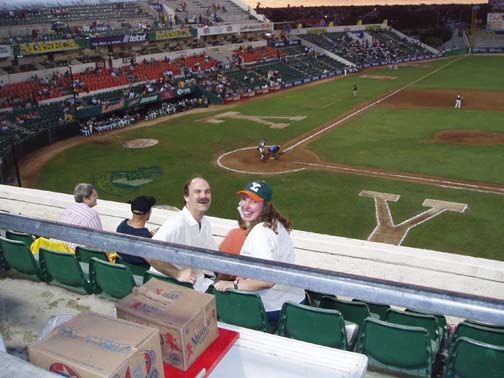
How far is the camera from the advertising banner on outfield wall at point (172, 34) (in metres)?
46.0

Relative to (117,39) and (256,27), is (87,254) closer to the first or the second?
(117,39)

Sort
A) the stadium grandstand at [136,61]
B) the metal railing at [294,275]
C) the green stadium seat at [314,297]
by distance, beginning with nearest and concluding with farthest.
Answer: the metal railing at [294,275]
the green stadium seat at [314,297]
the stadium grandstand at [136,61]

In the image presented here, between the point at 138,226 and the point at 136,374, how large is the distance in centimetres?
445

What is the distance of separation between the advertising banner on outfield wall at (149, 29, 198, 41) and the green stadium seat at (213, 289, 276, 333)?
44.0 metres

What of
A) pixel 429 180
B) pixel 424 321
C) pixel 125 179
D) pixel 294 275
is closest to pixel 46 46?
pixel 125 179

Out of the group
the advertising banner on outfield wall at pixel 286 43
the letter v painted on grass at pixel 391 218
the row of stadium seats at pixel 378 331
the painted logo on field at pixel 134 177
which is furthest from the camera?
the advertising banner on outfield wall at pixel 286 43

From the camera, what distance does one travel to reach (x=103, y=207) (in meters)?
10.3

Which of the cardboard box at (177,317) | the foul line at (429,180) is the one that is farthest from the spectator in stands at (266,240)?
the foul line at (429,180)

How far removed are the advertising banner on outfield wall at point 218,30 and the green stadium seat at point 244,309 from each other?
49.5 meters

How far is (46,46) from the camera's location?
120ft

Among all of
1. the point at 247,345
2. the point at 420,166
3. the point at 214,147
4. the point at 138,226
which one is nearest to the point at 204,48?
the point at 214,147

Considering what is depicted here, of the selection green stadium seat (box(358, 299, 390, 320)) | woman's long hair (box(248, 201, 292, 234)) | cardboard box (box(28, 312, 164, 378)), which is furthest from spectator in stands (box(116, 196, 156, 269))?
cardboard box (box(28, 312, 164, 378))

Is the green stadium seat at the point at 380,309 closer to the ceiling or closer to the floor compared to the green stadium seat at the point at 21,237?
closer to the floor

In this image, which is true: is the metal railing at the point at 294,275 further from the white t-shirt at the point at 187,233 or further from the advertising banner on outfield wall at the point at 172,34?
the advertising banner on outfield wall at the point at 172,34
